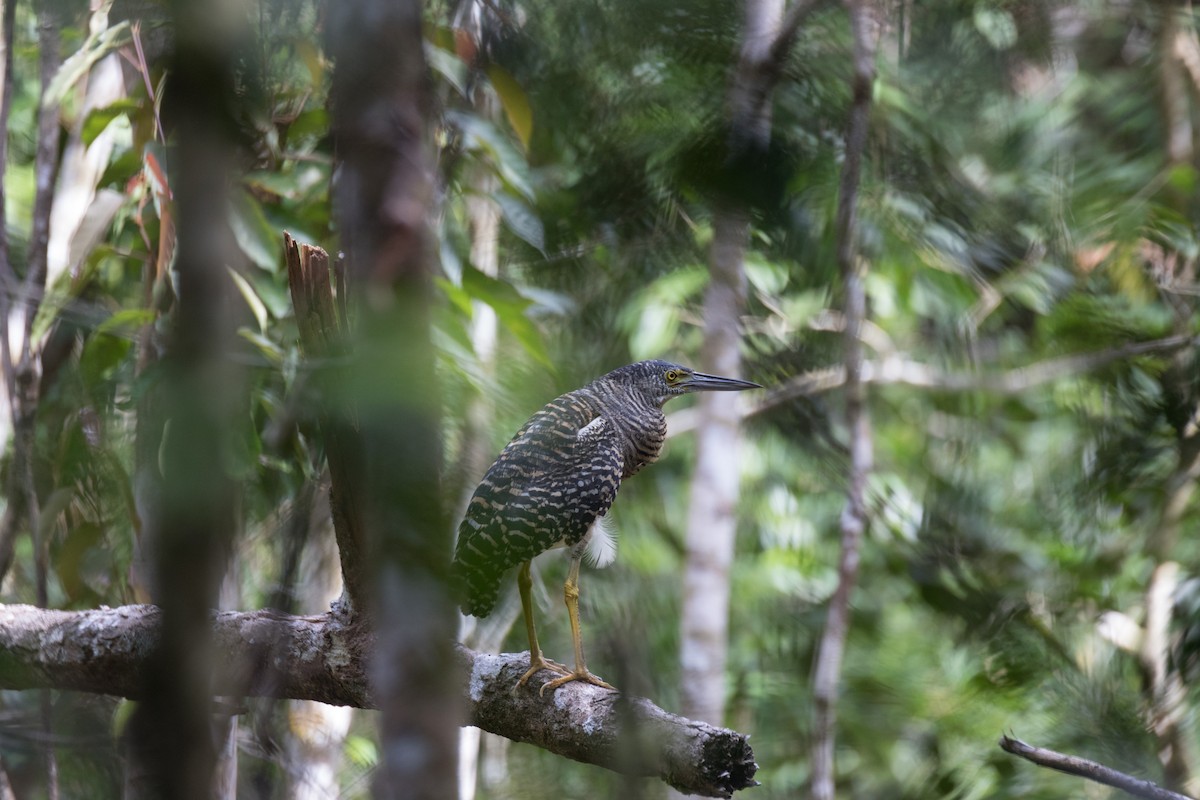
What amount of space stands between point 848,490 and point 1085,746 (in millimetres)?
776

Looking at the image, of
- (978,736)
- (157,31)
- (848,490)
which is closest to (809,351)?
(848,490)

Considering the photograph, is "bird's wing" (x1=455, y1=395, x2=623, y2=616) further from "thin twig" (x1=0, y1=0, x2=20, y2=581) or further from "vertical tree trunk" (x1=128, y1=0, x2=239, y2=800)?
"vertical tree trunk" (x1=128, y1=0, x2=239, y2=800)

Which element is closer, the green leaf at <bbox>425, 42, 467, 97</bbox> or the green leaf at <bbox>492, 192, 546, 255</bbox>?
the green leaf at <bbox>492, 192, 546, 255</bbox>

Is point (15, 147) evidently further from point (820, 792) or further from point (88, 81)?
point (820, 792)

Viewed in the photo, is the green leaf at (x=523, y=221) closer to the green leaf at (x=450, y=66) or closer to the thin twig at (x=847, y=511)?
the green leaf at (x=450, y=66)

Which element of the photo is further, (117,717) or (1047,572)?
(1047,572)

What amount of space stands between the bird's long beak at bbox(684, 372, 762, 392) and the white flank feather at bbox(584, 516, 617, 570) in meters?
0.58

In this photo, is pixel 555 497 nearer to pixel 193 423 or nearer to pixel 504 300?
pixel 504 300

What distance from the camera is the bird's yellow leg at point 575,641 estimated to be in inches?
91.1

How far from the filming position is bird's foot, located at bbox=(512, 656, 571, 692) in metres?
2.33

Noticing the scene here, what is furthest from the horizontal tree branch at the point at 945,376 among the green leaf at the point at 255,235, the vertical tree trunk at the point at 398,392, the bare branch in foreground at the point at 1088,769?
the vertical tree trunk at the point at 398,392

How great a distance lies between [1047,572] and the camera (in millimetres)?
4359

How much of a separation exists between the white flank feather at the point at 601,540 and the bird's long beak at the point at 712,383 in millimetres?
576

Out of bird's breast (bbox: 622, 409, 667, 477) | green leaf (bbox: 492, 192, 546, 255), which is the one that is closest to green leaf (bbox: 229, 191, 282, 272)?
green leaf (bbox: 492, 192, 546, 255)
